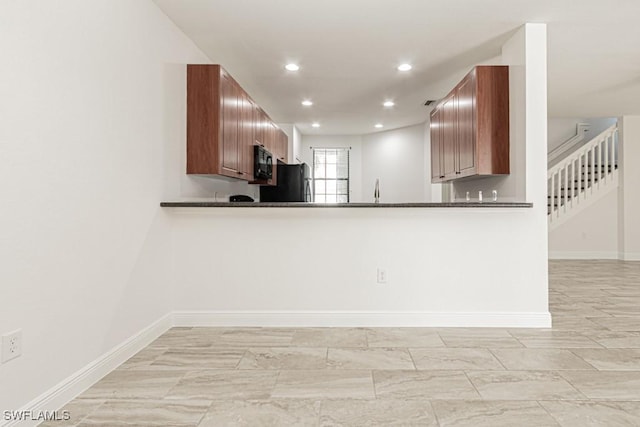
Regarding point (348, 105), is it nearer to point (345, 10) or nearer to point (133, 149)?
point (345, 10)

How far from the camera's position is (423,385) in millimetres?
2307

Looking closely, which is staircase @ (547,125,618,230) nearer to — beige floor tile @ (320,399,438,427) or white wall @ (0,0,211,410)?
beige floor tile @ (320,399,438,427)

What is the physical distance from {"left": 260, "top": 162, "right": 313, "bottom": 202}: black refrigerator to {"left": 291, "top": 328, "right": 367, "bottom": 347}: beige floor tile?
11.7ft

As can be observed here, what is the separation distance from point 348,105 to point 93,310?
16.0ft

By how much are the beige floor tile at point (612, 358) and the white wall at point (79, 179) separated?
3.00 m

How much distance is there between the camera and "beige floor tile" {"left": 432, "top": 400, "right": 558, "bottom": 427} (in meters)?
1.89

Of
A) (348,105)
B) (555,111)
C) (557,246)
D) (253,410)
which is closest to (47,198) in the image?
(253,410)

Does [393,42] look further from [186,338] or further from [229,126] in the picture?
[186,338]

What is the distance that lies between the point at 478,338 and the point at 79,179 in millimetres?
2839

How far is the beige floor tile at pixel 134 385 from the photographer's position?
2209 millimetres

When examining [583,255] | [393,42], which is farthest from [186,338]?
[583,255]

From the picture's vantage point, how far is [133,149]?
9.12 feet

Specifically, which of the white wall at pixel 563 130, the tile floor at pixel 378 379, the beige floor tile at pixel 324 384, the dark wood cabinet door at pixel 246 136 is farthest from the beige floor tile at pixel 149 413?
the white wall at pixel 563 130

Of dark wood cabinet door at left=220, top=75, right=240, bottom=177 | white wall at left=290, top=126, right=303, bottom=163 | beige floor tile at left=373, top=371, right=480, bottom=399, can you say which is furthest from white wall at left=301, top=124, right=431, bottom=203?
beige floor tile at left=373, top=371, right=480, bottom=399
